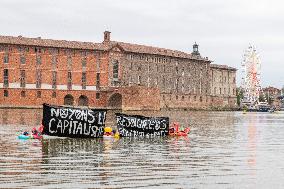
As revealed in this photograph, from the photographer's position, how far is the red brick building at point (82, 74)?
11112 cm

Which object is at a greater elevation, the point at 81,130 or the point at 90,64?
the point at 90,64

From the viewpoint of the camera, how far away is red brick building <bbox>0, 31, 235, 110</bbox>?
111 metres

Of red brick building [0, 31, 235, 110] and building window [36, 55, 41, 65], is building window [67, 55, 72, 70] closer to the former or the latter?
red brick building [0, 31, 235, 110]

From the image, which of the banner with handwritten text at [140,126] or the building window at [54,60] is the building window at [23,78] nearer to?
the building window at [54,60]

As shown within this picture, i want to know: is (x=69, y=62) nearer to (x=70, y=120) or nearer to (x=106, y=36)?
(x=106, y=36)

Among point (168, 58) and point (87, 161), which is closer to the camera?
point (87, 161)

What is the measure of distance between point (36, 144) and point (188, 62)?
407 feet


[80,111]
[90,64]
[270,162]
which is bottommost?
[270,162]

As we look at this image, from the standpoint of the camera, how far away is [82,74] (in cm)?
11981

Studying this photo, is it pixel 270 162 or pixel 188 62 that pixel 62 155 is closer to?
pixel 270 162

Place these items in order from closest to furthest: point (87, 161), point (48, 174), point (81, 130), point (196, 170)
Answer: point (48, 174) → point (196, 170) → point (87, 161) → point (81, 130)

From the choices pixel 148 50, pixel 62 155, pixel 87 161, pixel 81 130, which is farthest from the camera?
pixel 148 50

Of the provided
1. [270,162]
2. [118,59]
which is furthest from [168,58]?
[270,162]

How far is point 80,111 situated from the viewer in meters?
30.8
